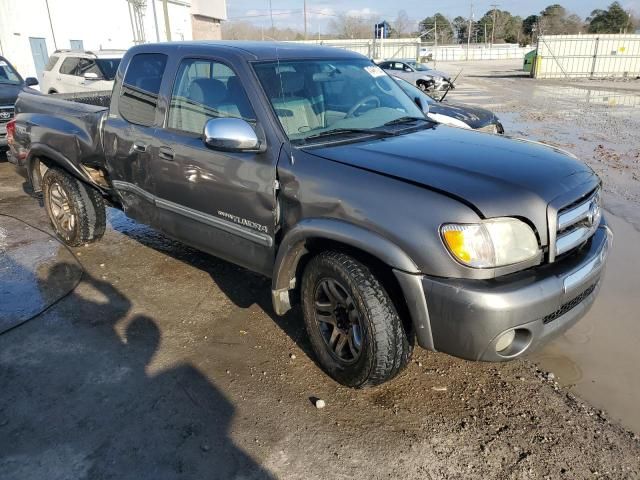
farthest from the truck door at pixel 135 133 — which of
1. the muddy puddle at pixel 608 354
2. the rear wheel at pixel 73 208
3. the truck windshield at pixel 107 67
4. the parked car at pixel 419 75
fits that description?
the parked car at pixel 419 75

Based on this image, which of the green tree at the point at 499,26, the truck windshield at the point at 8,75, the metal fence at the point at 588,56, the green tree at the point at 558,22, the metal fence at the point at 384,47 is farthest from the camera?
the green tree at the point at 499,26

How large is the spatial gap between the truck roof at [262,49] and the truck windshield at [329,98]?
0.08 metres

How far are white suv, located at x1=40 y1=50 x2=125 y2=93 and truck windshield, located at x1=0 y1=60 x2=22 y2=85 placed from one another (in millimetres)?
1163

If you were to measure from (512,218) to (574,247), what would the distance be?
1.81 ft

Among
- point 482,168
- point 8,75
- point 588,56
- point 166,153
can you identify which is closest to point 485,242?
point 482,168

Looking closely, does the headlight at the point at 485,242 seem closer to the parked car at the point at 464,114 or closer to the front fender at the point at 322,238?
the front fender at the point at 322,238

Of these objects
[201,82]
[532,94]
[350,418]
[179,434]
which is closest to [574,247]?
[350,418]

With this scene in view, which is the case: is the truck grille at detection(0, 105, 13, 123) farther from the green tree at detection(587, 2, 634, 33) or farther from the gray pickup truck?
the green tree at detection(587, 2, 634, 33)

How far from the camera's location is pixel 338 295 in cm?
291

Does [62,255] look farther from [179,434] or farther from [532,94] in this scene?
[532,94]

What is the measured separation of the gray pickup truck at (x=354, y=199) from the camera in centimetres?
242

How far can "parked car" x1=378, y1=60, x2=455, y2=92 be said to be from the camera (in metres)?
21.2

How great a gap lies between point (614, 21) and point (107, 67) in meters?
73.1

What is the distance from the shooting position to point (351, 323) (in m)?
2.92
